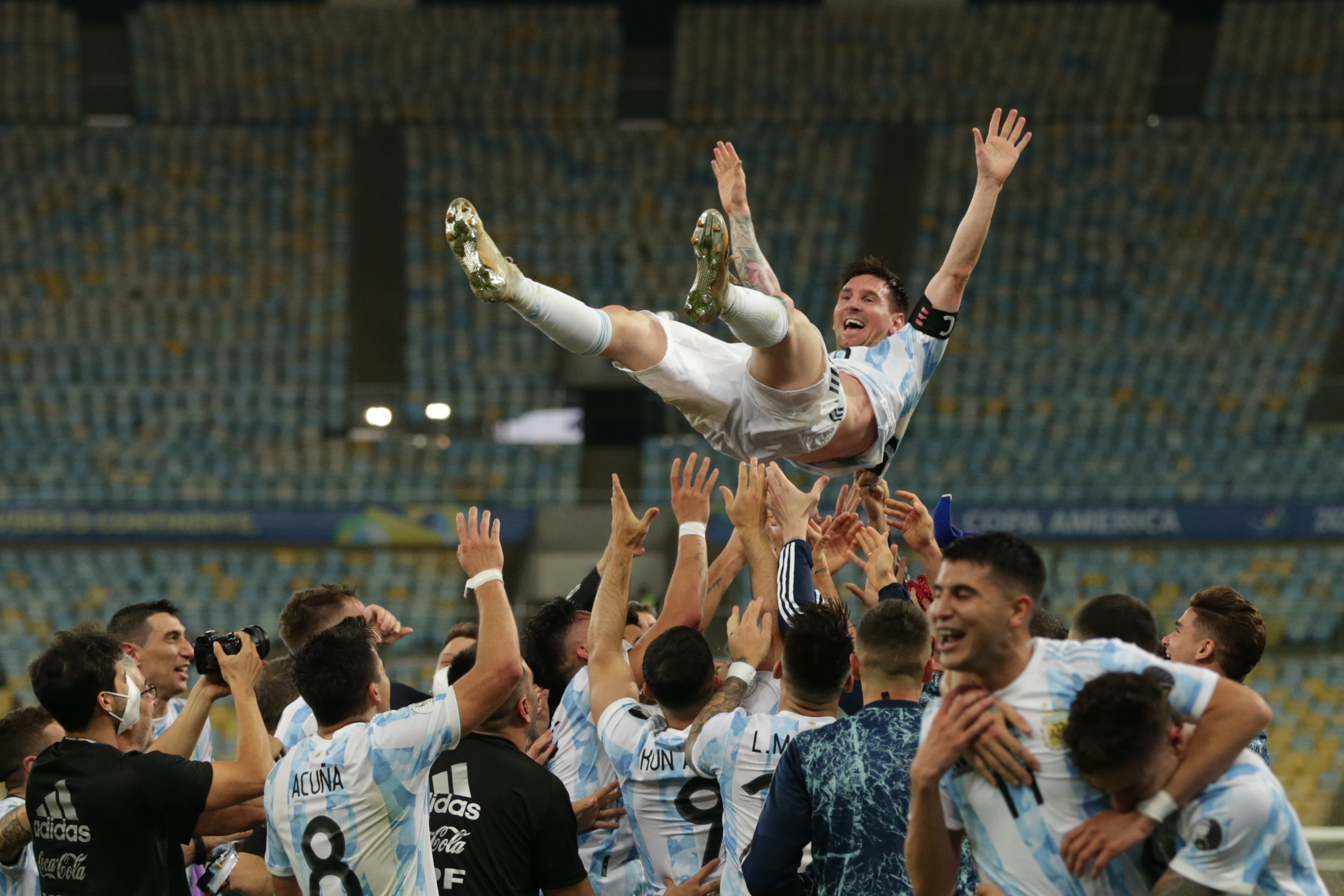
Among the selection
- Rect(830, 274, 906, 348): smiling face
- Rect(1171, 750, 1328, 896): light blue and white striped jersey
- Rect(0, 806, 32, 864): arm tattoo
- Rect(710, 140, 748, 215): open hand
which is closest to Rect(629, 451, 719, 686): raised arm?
Rect(710, 140, 748, 215): open hand

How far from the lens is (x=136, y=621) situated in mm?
5461

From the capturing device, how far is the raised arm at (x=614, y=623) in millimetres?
4766

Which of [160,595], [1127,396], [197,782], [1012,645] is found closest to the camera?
[1012,645]

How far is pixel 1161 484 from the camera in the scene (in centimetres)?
1519

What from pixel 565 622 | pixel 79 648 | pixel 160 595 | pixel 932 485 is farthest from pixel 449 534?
pixel 79 648

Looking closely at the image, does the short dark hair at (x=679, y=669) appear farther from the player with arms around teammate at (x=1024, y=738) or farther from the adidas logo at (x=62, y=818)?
the adidas logo at (x=62, y=818)

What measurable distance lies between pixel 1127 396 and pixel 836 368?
11.8 m

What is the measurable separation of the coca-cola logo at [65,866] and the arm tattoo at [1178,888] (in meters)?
3.10

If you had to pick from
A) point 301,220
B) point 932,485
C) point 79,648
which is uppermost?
point 79,648

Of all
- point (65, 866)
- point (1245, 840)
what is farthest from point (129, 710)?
point (1245, 840)

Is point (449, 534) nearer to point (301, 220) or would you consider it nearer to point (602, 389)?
point (602, 389)

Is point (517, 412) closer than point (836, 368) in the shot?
No

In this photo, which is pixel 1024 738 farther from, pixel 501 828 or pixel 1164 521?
pixel 1164 521

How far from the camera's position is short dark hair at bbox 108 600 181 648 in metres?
5.42
